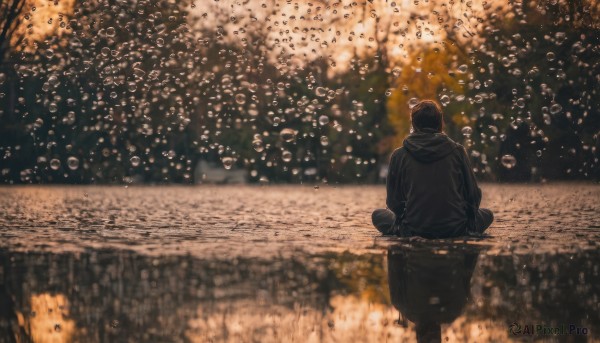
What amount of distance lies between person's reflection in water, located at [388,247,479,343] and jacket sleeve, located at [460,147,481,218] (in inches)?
27.8

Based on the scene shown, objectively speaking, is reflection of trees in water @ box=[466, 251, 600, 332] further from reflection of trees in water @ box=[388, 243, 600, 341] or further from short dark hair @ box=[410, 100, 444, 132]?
short dark hair @ box=[410, 100, 444, 132]

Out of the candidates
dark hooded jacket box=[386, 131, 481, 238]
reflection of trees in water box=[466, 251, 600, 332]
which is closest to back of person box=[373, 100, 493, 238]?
dark hooded jacket box=[386, 131, 481, 238]

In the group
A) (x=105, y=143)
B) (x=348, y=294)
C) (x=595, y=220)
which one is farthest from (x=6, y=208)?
(x=105, y=143)

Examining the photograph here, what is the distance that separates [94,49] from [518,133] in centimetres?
1284

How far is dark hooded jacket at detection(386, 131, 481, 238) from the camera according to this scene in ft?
27.7

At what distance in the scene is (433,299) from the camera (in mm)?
5449

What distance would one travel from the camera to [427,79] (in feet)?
97.9

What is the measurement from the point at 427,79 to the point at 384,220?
68.1 feet

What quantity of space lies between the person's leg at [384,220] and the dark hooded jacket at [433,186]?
1.84 ft

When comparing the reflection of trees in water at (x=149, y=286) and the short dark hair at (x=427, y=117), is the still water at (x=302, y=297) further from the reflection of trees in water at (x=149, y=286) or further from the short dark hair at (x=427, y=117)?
the short dark hair at (x=427, y=117)

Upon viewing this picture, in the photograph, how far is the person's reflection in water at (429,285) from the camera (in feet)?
15.8

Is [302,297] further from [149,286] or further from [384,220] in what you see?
[384,220]

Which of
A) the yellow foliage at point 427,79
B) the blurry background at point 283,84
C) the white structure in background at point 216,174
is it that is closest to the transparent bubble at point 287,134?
the blurry background at point 283,84

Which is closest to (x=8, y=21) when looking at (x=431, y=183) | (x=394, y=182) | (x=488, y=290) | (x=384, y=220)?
(x=384, y=220)
